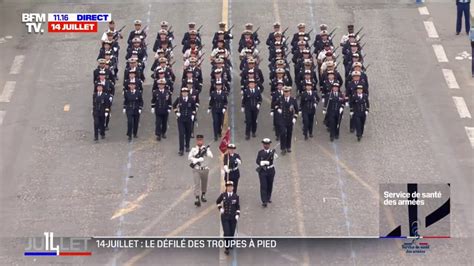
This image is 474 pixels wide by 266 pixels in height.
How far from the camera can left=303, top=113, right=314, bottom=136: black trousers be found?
2040 inches

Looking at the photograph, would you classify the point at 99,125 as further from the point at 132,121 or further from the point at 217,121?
the point at 217,121

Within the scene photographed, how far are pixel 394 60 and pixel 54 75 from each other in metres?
12.5

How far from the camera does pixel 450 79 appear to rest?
56.5 meters

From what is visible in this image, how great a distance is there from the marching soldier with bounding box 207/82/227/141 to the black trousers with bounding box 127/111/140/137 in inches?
96.4

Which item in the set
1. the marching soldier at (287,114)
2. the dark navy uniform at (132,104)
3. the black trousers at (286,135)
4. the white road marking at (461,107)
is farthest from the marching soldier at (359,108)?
the dark navy uniform at (132,104)

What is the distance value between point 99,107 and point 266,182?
730 centimetres

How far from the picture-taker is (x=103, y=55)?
55031 mm

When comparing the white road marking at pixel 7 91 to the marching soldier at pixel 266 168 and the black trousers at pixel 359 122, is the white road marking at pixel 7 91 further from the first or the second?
the black trousers at pixel 359 122

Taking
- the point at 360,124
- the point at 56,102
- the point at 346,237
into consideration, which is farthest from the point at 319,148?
the point at 56,102

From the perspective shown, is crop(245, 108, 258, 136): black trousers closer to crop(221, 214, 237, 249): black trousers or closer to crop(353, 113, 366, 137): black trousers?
crop(353, 113, 366, 137): black trousers

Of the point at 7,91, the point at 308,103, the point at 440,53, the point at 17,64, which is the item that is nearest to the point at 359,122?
the point at 308,103

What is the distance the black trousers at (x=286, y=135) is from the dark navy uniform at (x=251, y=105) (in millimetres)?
1383

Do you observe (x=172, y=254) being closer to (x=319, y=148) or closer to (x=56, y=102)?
(x=319, y=148)

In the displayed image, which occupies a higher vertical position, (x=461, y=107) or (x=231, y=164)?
(x=461, y=107)
